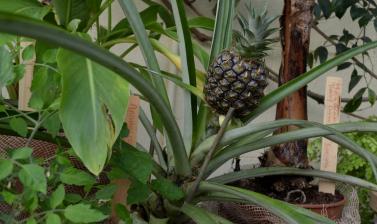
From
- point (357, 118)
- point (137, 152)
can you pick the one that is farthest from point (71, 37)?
point (357, 118)

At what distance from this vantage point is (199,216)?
2.39 ft

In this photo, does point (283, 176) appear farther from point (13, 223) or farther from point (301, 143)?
point (13, 223)

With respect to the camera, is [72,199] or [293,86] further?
[293,86]

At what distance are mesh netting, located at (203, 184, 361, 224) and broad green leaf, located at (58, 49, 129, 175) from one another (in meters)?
0.35

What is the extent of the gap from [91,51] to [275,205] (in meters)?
0.37

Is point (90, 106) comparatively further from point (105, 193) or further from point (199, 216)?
point (199, 216)

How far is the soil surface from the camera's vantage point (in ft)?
3.11

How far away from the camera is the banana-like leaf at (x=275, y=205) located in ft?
2.10

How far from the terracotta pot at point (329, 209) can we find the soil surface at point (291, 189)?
0.01m

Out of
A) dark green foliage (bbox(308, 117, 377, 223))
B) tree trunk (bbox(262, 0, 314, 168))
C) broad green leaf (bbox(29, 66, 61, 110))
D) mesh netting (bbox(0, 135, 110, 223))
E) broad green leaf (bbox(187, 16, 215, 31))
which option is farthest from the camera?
dark green foliage (bbox(308, 117, 377, 223))

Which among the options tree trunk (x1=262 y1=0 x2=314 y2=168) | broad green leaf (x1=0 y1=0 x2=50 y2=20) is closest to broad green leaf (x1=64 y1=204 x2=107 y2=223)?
broad green leaf (x1=0 y1=0 x2=50 y2=20)

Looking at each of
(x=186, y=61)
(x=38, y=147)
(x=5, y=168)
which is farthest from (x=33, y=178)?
(x=186, y=61)

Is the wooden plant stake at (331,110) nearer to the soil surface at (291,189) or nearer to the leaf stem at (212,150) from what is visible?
the soil surface at (291,189)

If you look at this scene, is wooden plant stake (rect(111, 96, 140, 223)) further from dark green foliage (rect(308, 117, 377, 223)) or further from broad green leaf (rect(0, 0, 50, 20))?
dark green foliage (rect(308, 117, 377, 223))
